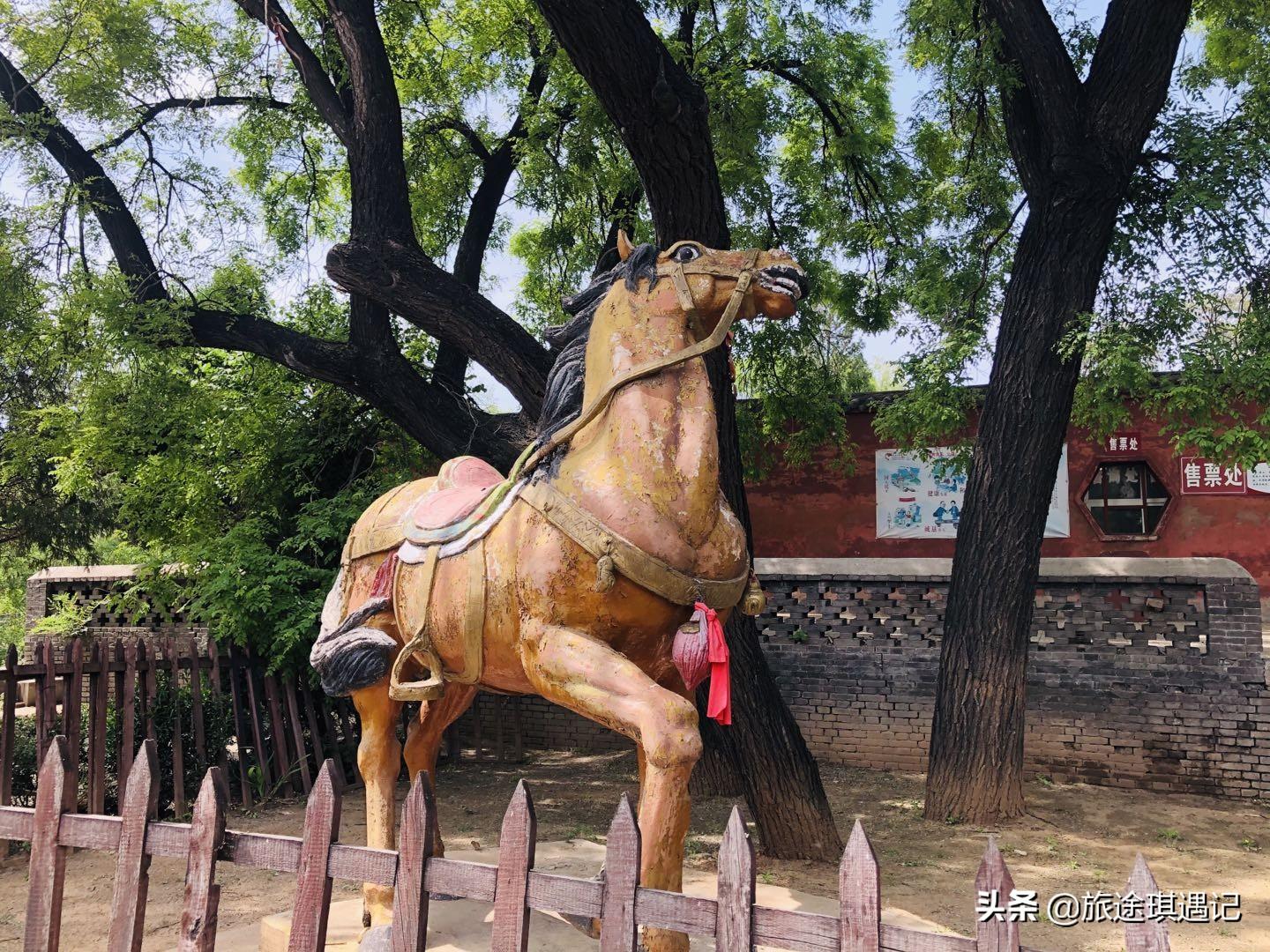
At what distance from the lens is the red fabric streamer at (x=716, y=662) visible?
2768 mm

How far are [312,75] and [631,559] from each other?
20.6 feet

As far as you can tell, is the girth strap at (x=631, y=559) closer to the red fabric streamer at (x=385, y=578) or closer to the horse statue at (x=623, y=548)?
the horse statue at (x=623, y=548)

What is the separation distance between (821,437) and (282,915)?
20.4 ft

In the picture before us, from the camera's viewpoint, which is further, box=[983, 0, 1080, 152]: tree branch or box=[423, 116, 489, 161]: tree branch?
box=[423, 116, 489, 161]: tree branch

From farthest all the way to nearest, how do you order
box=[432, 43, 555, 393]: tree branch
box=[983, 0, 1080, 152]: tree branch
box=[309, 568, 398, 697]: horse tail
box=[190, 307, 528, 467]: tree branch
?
1. box=[432, 43, 555, 393]: tree branch
2. box=[190, 307, 528, 467]: tree branch
3. box=[983, 0, 1080, 152]: tree branch
4. box=[309, 568, 398, 697]: horse tail

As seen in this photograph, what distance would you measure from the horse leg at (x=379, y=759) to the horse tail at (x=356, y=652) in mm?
125

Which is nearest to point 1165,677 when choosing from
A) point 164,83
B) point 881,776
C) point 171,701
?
point 881,776

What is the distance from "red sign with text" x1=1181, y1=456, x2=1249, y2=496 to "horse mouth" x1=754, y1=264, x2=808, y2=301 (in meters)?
10.9

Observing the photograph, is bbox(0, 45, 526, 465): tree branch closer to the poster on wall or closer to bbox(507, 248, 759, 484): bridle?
bbox(507, 248, 759, 484): bridle

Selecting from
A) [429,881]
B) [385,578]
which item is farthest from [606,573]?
[385,578]

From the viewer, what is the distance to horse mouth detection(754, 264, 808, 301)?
2.90 meters

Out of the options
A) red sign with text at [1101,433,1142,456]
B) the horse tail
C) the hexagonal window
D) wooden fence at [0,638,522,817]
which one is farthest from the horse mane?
the hexagonal window

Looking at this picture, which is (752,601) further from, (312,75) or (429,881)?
(312,75)

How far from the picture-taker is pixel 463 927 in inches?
138
